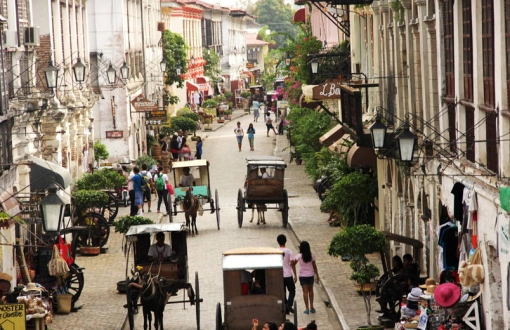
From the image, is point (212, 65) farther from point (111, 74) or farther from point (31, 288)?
point (31, 288)

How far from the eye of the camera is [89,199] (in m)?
30.5

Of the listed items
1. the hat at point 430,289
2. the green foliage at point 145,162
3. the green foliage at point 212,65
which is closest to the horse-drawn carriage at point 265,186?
the green foliage at point 145,162

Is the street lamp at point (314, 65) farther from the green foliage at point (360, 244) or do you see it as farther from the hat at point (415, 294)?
the hat at point (415, 294)

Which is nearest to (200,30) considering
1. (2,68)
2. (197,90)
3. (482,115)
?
(197,90)

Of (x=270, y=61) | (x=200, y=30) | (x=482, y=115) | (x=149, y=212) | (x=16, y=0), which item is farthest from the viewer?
(x=270, y=61)

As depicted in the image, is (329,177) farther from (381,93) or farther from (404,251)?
(404,251)

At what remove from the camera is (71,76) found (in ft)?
129

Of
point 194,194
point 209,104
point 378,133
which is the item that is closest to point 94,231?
point 194,194

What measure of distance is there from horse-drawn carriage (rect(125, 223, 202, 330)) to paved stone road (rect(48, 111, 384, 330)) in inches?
37.4

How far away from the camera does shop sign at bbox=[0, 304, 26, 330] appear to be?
18344 millimetres

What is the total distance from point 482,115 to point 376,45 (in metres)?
13.8

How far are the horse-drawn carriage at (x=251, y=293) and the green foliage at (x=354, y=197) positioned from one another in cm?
1037

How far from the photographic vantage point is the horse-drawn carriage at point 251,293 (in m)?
19.4

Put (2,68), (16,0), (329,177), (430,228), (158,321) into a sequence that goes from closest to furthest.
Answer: (158,321) < (430,228) < (2,68) < (16,0) < (329,177)
